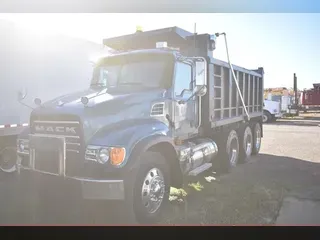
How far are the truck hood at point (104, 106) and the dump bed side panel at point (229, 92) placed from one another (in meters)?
0.90

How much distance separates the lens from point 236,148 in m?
4.13

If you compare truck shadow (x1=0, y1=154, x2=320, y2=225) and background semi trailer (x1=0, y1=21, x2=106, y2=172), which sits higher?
background semi trailer (x1=0, y1=21, x2=106, y2=172)

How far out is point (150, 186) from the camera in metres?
2.36

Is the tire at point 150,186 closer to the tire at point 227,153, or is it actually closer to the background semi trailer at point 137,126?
the background semi trailer at point 137,126

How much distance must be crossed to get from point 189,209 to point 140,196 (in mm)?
505

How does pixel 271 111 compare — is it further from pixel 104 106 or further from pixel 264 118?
pixel 104 106

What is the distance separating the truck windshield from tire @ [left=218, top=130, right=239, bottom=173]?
1.41m

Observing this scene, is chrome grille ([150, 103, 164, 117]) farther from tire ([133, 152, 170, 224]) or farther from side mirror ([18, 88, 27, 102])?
side mirror ([18, 88, 27, 102])

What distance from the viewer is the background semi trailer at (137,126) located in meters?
2.14

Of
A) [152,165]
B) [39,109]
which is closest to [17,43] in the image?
[39,109]

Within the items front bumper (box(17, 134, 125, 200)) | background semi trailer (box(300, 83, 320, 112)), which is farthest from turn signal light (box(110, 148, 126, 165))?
background semi trailer (box(300, 83, 320, 112))

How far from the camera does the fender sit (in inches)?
83.9

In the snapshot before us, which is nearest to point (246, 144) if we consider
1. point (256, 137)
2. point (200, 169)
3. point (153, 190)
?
point (256, 137)
